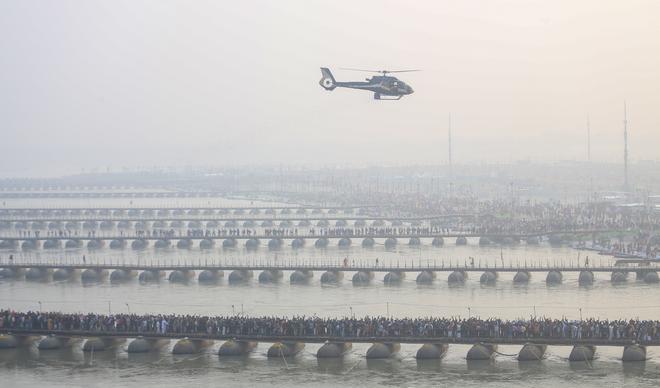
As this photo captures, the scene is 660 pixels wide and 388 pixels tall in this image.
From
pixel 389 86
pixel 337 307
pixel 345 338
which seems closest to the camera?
pixel 345 338

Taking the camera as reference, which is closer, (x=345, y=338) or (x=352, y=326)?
(x=345, y=338)

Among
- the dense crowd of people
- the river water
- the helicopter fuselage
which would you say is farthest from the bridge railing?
the helicopter fuselage

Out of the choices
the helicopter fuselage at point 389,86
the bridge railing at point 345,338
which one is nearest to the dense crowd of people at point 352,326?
the bridge railing at point 345,338

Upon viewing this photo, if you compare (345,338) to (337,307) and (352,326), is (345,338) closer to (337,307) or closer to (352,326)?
(352,326)

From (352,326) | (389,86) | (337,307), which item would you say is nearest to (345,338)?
(352,326)

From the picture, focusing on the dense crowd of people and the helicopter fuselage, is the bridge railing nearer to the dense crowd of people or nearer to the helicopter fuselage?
the dense crowd of people

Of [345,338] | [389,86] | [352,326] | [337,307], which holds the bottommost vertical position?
[337,307]
